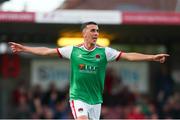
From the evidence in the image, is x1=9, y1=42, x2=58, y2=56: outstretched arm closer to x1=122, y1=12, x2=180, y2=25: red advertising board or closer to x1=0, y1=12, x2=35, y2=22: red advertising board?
x1=0, y1=12, x2=35, y2=22: red advertising board

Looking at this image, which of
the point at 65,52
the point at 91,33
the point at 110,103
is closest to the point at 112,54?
the point at 91,33

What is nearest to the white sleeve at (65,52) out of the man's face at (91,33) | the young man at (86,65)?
the young man at (86,65)

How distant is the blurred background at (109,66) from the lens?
620 inches

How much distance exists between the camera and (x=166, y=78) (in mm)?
18531

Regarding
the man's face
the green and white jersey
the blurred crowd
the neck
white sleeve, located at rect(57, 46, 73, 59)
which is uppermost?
the man's face

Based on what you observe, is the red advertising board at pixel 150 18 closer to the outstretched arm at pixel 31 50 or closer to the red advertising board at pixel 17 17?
the red advertising board at pixel 17 17

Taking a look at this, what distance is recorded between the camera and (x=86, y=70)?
9898mm

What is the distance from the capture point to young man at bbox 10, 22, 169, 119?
988cm

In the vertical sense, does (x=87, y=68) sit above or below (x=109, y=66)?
above

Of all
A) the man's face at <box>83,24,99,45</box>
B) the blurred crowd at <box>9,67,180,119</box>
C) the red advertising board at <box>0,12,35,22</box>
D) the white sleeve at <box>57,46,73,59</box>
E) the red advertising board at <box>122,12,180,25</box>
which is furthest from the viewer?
the blurred crowd at <box>9,67,180,119</box>

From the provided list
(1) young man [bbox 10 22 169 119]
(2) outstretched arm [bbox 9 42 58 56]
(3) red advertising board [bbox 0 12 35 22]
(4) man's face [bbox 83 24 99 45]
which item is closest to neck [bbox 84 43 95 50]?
(1) young man [bbox 10 22 169 119]

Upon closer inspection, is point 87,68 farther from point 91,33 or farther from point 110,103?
point 110,103

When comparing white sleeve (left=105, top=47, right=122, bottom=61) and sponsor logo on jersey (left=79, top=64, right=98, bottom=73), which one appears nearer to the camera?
sponsor logo on jersey (left=79, top=64, right=98, bottom=73)

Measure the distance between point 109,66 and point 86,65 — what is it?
30.2 feet
